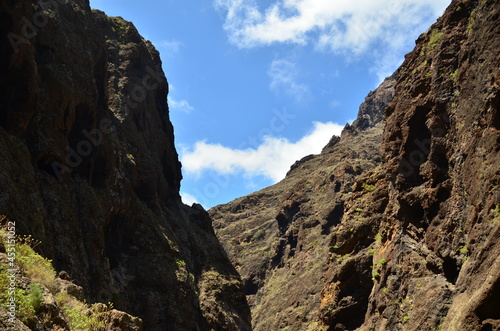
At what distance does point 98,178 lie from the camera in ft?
117

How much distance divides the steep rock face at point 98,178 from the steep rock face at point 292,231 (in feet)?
66.9

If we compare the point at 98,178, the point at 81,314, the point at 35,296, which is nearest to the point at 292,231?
the point at 98,178

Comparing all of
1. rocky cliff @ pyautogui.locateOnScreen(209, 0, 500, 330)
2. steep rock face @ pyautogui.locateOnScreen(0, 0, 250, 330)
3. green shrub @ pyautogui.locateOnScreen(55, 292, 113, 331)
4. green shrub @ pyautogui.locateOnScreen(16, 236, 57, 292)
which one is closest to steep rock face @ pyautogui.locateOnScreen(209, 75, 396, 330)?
steep rock face @ pyautogui.locateOnScreen(0, 0, 250, 330)

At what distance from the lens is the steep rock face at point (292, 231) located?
69.1 meters

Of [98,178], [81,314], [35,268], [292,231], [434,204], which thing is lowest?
[81,314]

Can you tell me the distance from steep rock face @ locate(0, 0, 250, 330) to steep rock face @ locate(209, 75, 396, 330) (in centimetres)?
2040

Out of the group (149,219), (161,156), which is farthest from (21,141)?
(161,156)

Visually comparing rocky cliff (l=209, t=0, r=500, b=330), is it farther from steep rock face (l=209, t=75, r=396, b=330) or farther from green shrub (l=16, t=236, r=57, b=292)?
steep rock face (l=209, t=75, r=396, b=330)

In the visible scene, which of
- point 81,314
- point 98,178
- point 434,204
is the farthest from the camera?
point 98,178

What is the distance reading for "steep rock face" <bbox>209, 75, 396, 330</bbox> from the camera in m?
69.1

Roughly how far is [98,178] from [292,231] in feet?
202

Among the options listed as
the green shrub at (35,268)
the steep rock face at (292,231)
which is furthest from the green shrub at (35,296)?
the steep rock face at (292,231)

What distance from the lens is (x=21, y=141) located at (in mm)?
25750

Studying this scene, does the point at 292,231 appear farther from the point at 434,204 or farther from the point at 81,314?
the point at 81,314
